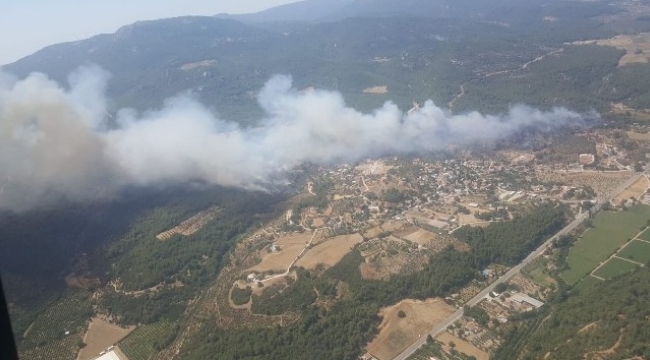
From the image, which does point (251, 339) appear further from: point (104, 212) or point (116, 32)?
point (116, 32)

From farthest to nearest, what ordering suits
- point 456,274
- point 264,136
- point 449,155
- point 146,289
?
point 264,136 → point 449,155 → point 146,289 → point 456,274

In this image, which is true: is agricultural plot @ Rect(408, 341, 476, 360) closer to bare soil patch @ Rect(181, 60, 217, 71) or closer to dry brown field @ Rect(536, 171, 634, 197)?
dry brown field @ Rect(536, 171, 634, 197)

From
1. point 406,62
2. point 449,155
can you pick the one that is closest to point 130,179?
point 449,155

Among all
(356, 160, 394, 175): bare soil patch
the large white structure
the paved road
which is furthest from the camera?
(356, 160, 394, 175): bare soil patch

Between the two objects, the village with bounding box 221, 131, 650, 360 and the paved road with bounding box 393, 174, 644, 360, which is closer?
the paved road with bounding box 393, 174, 644, 360

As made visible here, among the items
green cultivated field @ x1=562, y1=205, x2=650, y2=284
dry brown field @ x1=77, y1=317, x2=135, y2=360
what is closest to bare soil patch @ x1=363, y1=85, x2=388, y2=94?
green cultivated field @ x1=562, y1=205, x2=650, y2=284

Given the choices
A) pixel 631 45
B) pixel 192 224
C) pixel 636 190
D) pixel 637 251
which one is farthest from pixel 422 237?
pixel 631 45

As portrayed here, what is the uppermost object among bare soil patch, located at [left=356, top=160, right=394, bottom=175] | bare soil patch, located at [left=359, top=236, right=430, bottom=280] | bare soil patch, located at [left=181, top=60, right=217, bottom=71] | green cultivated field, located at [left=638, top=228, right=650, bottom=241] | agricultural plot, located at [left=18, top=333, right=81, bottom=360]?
bare soil patch, located at [left=181, top=60, right=217, bottom=71]

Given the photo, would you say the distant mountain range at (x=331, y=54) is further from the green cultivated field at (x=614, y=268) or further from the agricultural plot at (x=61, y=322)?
the agricultural plot at (x=61, y=322)
